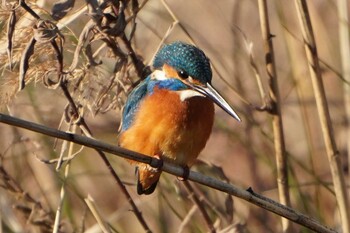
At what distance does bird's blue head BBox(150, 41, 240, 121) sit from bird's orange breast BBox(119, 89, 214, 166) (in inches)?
1.6

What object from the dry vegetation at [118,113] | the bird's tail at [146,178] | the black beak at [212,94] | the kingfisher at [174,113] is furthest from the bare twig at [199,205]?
the black beak at [212,94]

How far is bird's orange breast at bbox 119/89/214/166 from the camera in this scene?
9.18ft

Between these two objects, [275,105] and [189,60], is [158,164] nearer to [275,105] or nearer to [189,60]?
[189,60]

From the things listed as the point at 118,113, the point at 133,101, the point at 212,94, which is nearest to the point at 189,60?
the point at 212,94

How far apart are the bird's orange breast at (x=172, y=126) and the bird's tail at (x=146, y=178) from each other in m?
0.14

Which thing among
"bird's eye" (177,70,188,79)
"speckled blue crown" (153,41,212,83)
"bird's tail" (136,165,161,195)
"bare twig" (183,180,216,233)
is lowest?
"bird's tail" (136,165,161,195)

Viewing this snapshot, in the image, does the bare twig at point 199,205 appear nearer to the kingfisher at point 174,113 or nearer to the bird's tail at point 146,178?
the bird's tail at point 146,178

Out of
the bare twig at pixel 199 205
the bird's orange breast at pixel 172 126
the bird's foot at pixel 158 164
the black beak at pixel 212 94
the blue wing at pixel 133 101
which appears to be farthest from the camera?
the bare twig at pixel 199 205

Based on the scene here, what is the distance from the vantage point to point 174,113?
2797 millimetres

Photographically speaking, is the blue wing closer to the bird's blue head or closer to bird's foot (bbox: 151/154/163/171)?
the bird's blue head

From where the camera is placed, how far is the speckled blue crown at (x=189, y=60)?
270cm

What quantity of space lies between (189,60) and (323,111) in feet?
1.70

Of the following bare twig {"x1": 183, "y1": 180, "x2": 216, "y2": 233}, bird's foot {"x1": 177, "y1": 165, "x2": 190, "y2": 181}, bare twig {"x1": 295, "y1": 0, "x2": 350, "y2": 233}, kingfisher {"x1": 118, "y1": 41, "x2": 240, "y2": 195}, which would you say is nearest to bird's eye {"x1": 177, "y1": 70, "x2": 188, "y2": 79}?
kingfisher {"x1": 118, "y1": 41, "x2": 240, "y2": 195}

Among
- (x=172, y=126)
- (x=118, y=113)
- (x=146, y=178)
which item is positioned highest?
(x=118, y=113)
